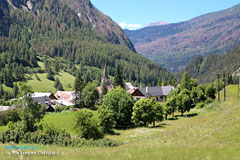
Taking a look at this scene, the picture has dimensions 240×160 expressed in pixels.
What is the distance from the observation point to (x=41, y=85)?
600ft

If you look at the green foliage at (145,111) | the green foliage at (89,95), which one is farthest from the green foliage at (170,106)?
the green foliage at (89,95)

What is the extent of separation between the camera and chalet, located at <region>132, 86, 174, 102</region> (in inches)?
4188

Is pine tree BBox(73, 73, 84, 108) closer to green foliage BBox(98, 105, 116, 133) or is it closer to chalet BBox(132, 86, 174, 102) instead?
chalet BBox(132, 86, 174, 102)

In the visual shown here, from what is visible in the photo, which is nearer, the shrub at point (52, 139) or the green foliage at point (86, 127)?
the shrub at point (52, 139)

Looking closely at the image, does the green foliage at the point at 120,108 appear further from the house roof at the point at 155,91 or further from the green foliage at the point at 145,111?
the house roof at the point at 155,91

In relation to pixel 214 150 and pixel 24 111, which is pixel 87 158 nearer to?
pixel 214 150

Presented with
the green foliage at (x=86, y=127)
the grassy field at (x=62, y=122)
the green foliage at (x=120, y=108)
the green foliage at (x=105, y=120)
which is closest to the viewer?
the green foliage at (x=86, y=127)

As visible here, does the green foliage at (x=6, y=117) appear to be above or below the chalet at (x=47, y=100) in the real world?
below

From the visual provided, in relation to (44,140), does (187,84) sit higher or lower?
higher

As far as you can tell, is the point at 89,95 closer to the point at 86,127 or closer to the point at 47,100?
the point at 47,100

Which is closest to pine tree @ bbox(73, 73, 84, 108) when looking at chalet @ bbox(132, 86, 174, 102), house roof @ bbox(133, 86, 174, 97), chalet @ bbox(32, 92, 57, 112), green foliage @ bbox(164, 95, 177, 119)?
chalet @ bbox(32, 92, 57, 112)

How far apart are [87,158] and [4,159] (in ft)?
24.4

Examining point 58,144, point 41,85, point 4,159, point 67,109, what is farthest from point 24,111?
point 41,85

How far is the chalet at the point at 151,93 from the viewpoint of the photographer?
106 meters
